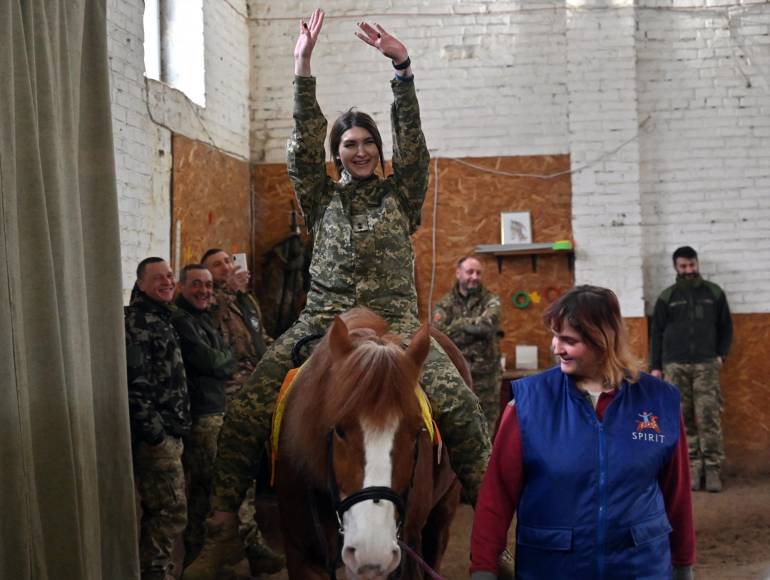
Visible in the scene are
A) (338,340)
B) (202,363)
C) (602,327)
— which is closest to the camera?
(602,327)

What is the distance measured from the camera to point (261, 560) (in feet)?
16.4

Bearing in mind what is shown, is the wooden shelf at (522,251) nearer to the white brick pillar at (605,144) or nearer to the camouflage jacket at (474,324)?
the white brick pillar at (605,144)

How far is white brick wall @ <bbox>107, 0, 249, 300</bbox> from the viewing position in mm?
5621

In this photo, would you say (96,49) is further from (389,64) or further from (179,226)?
(389,64)

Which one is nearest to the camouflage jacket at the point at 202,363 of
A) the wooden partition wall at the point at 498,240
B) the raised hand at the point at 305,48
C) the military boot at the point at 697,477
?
the raised hand at the point at 305,48

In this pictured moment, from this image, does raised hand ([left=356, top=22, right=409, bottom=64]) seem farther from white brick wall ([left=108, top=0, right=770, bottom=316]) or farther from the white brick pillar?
the white brick pillar

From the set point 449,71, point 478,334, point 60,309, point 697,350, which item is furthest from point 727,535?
point 60,309

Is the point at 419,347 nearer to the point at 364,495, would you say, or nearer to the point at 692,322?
the point at 364,495

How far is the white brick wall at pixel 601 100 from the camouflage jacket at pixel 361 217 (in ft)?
14.8

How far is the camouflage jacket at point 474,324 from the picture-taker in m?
7.09

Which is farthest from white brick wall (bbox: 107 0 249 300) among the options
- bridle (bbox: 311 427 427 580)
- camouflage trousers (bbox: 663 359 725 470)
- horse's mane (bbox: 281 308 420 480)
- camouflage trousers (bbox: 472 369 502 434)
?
camouflage trousers (bbox: 663 359 725 470)

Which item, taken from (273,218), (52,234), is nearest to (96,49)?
(52,234)

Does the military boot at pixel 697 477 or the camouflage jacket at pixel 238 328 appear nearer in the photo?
the camouflage jacket at pixel 238 328

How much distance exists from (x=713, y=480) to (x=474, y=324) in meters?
2.46
